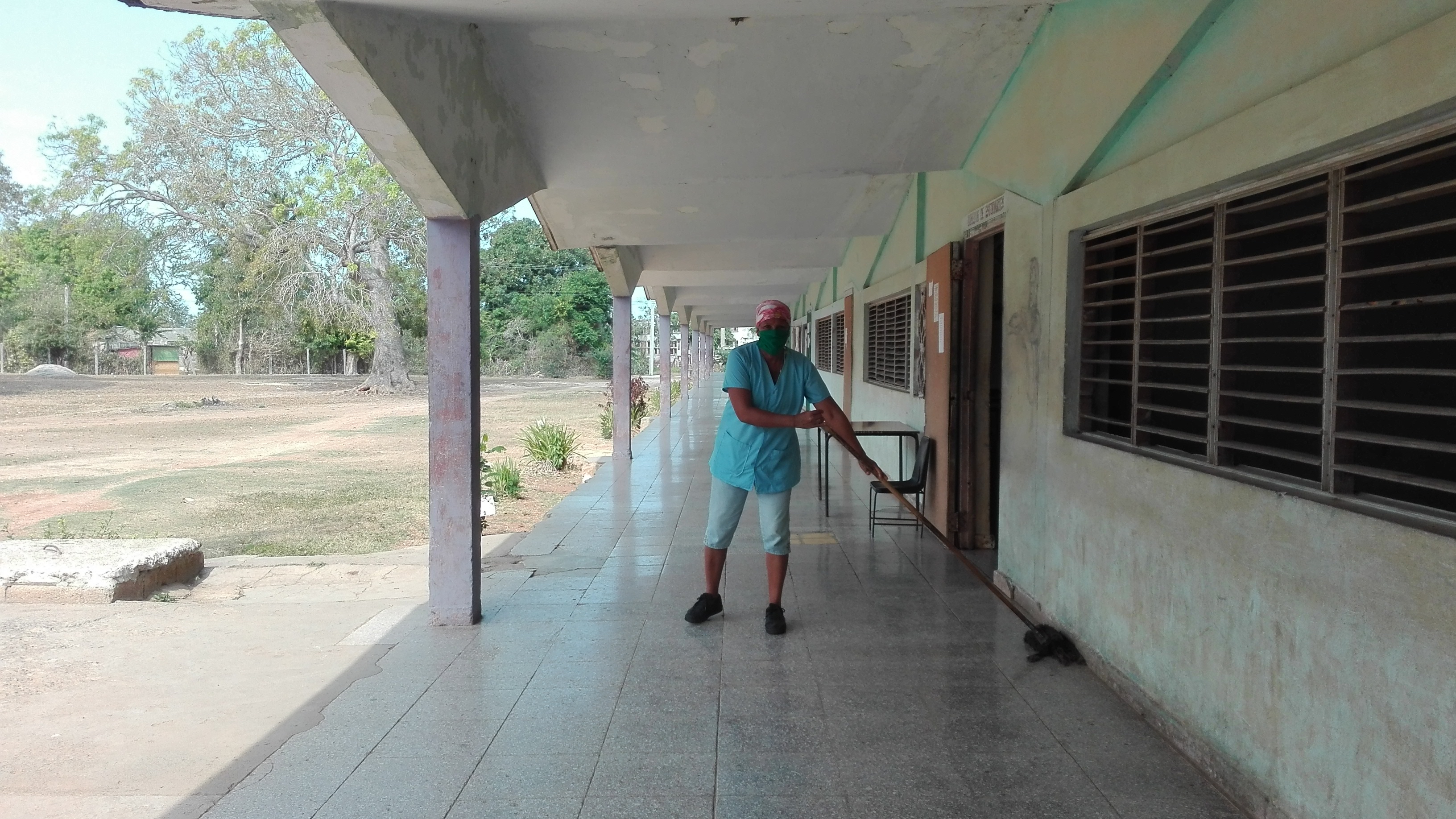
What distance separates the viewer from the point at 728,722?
3.58 meters

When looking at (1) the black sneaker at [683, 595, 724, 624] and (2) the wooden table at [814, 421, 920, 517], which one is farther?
(2) the wooden table at [814, 421, 920, 517]

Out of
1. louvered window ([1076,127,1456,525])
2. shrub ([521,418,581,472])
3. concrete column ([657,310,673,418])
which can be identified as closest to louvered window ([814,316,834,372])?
concrete column ([657,310,673,418])

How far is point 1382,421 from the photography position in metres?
2.58

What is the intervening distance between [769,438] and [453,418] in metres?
1.66

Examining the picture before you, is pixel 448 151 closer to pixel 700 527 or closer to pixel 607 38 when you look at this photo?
pixel 607 38

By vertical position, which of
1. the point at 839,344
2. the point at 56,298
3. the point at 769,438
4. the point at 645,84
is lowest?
the point at 769,438

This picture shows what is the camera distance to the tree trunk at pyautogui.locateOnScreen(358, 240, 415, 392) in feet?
91.5

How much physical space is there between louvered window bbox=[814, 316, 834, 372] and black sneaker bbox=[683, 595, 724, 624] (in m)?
9.95

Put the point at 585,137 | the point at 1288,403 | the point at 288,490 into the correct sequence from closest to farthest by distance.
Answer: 1. the point at 1288,403
2. the point at 585,137
3. the point at 288,490

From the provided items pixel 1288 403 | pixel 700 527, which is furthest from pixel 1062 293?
pixel 700 527

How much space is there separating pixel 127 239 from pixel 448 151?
27.1 meters

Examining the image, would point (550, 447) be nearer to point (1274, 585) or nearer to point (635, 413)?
point (635, 413)

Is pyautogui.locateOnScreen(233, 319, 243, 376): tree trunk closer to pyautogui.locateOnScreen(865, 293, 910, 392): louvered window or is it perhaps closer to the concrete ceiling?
pyautogui.locateOnScreen(865, 293, 910, 392): louvered window

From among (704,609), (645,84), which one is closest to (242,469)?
(704,609)
